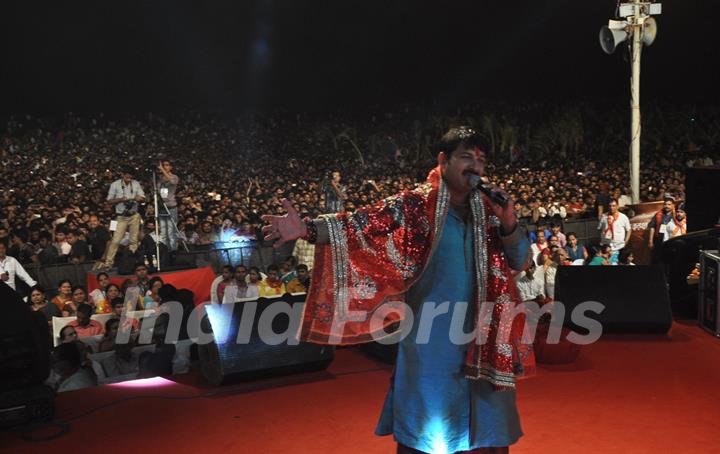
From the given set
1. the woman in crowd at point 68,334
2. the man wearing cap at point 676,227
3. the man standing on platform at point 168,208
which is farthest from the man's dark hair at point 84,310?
the man wearing cap at point 676,227

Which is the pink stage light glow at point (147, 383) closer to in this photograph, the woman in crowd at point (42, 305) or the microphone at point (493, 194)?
the woman in crowd at point (42, 305)

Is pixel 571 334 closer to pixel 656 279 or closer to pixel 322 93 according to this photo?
pixel 656 279

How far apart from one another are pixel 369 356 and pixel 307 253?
4.23m

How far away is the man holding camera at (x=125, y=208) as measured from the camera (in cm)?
1009

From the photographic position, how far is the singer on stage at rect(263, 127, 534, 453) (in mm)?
2734

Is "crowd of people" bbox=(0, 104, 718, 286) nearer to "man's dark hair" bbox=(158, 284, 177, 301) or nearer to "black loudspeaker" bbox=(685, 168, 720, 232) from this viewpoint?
"black loudspeaker" bbox=(685, 168, 720, 232)

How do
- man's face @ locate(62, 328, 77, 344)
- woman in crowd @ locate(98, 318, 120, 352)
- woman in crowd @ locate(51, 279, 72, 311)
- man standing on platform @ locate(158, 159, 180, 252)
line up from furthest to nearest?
man standing on platform @ locate(158, 159, 180, 252) → woman in crowd @ locate(51, 279, 72, 311) → man's face @ locate(62, 328, 77, 344) → woman in crowd @ locate(98, 318, 120, 352)

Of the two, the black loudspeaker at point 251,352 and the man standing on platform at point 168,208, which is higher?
the man standing on platform at point 168,208

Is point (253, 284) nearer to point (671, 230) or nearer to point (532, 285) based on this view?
point (532, 285)

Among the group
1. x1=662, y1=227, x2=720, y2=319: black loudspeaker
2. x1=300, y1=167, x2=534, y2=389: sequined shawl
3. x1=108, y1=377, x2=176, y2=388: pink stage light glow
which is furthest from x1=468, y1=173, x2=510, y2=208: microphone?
x1=662, y1=227, x2=720, y2=319: black loudspeaker

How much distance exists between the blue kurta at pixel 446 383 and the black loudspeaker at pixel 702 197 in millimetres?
5781

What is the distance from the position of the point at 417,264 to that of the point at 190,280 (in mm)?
7071

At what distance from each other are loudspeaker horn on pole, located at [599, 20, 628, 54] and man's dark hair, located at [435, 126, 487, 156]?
Answer: 9.51m

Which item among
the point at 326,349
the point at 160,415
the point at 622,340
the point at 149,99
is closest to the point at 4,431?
the point at 160,415
